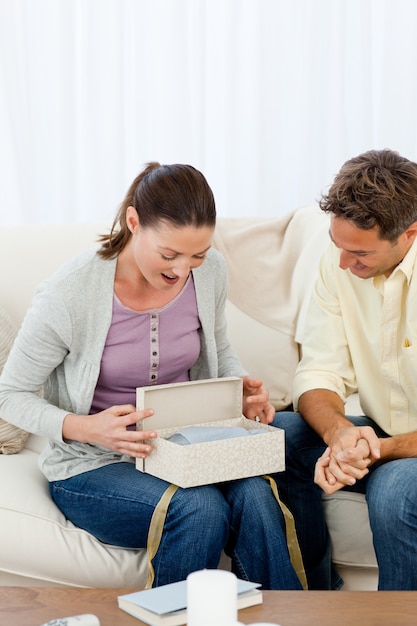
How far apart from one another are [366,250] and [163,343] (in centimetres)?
46

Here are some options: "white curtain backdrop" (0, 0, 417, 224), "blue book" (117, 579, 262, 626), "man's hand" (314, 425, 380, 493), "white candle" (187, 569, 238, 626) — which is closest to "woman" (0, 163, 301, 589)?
Result: "man's hand" (314, 425, 380, 493)

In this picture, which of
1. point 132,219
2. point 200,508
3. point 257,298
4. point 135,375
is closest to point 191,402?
point 135,375

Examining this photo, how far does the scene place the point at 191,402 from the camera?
182cm

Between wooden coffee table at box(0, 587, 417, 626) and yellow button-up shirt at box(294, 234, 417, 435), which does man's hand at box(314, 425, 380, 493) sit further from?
wooden coffee table at box(0, 587, 417, 626)

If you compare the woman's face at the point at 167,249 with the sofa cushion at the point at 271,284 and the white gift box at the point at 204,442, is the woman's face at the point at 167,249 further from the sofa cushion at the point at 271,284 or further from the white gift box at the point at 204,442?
the sofa cushion at the point at 271,284

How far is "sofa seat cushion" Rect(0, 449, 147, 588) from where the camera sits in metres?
1.75

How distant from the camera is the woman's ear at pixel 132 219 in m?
1.77

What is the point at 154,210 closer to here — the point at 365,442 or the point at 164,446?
the point at 164,446

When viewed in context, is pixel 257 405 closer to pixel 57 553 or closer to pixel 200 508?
pixel 200 508

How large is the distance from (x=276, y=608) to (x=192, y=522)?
0.37 metres

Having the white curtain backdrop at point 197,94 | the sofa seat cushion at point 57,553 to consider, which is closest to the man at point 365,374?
the sofa seat cushion at point 57,553

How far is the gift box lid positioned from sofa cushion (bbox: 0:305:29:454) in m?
0.49

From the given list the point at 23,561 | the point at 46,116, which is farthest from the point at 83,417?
the point at 46,116

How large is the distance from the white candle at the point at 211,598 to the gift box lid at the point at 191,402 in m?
0.63
